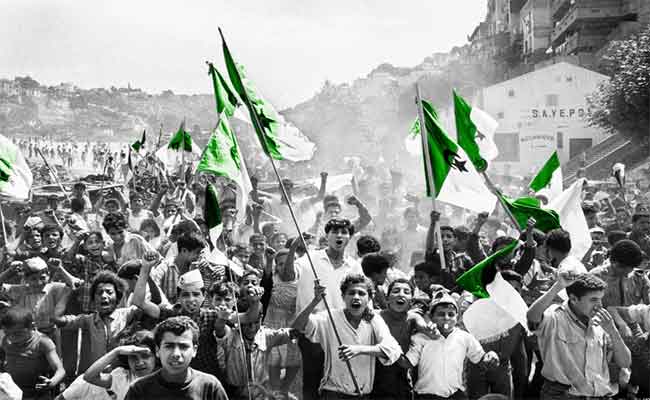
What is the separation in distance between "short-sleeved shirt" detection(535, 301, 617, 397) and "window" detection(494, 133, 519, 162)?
3857 centimetres

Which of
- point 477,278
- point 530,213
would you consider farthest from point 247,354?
point 530,213

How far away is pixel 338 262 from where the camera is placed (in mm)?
5723

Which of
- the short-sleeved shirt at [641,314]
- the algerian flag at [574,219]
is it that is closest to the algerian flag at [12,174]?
the algerian flag at [574,219]

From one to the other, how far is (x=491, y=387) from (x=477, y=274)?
859 millimetres

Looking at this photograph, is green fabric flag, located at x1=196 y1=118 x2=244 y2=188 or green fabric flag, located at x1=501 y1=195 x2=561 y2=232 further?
green fabric flag, located at x1=501 y1=195 x2=561 y2=232

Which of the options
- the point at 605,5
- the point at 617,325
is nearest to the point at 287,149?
the point at 617,325

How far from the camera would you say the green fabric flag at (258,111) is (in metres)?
5.63

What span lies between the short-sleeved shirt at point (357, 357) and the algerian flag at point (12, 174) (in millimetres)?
4045

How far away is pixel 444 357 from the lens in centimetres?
463

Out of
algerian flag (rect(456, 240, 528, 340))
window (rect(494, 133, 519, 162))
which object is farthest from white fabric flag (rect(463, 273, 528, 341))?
window (rect(494, 133, 519, 162))

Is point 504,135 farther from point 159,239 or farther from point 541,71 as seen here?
point 159,239

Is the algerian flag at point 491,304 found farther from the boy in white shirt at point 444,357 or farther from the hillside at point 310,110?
the hillside at point 310,110

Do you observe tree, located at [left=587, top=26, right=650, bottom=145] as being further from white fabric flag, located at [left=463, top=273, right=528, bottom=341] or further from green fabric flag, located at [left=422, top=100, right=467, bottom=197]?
white fabric flag, located at [left=463, top=273, right=528, bottom=341]

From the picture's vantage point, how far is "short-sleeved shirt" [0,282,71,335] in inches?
221
